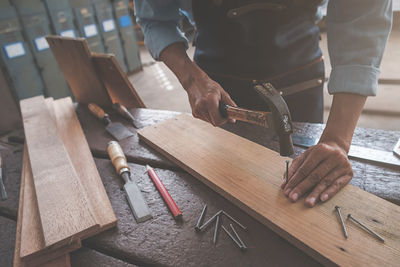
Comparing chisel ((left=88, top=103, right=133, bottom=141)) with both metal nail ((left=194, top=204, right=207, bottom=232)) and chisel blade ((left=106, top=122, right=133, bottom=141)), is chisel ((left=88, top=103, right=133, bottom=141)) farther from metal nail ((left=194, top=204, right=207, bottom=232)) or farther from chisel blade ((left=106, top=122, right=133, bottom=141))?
metal nail ((left=194, top=204, right=207, bottom=232))

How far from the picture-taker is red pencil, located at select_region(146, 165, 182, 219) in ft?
2.82

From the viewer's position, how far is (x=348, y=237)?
695 mm

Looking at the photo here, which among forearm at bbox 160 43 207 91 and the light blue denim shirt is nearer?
the light blue denim shirt

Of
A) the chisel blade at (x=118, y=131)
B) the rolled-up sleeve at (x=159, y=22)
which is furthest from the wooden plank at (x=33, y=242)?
the rolled-up sleeve at (x=159, y=22)

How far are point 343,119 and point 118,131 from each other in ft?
3.31

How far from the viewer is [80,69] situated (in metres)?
1.71

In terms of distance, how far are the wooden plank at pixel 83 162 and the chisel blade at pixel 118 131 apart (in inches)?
5.3

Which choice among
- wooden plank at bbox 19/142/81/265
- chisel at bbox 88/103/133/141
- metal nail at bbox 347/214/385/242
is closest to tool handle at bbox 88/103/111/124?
chisel at bbox 88/103/133/141

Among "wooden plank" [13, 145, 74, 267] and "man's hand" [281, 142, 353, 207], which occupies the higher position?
"man's hand" [281, 142, 353, 207]

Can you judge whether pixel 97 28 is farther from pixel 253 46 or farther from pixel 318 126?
pixel 318 126

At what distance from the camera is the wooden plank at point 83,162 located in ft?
2.89

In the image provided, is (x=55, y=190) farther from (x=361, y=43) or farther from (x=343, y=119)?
(x=361, y=43)

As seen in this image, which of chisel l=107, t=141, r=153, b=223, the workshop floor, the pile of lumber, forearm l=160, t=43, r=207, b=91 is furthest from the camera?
the workshop floor

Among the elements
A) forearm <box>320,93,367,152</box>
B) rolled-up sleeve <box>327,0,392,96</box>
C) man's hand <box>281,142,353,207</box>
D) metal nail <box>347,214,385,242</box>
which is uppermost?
rolled-up sleeve <box>327,0,392,96</box>
